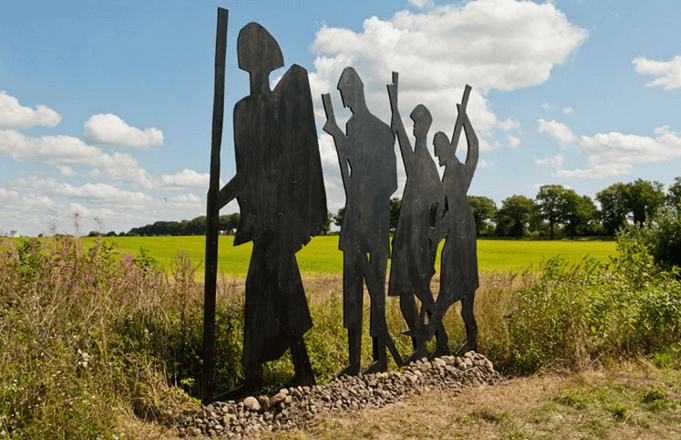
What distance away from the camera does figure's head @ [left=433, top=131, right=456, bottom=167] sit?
6.30 meters

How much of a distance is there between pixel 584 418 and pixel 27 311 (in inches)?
199

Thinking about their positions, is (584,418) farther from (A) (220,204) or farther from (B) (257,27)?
(B) (257,27)

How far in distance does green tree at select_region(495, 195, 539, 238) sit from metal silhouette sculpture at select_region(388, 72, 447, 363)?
A: 262 ft

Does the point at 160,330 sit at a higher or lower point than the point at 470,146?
lower

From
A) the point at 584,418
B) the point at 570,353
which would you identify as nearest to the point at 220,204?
the point at 584,418

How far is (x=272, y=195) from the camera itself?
184 inches

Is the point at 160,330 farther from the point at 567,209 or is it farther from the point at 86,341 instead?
the point at 567,209

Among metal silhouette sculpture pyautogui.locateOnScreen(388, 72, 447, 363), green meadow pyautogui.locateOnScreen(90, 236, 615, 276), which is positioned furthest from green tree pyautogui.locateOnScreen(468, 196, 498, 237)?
metal silhouette sculpture pyautogui.locateOnScreen(388, 72, 447, 363)

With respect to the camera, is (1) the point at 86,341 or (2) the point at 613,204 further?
(2) the point at 613,204

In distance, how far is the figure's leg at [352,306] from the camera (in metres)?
5.16

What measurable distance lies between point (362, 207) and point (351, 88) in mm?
1307

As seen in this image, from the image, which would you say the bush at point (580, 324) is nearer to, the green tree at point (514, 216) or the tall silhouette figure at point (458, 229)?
the tall silhouette figure at point (458, 229)

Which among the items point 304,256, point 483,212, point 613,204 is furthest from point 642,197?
point 304,256

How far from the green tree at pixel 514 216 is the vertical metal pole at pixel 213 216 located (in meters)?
82.2
